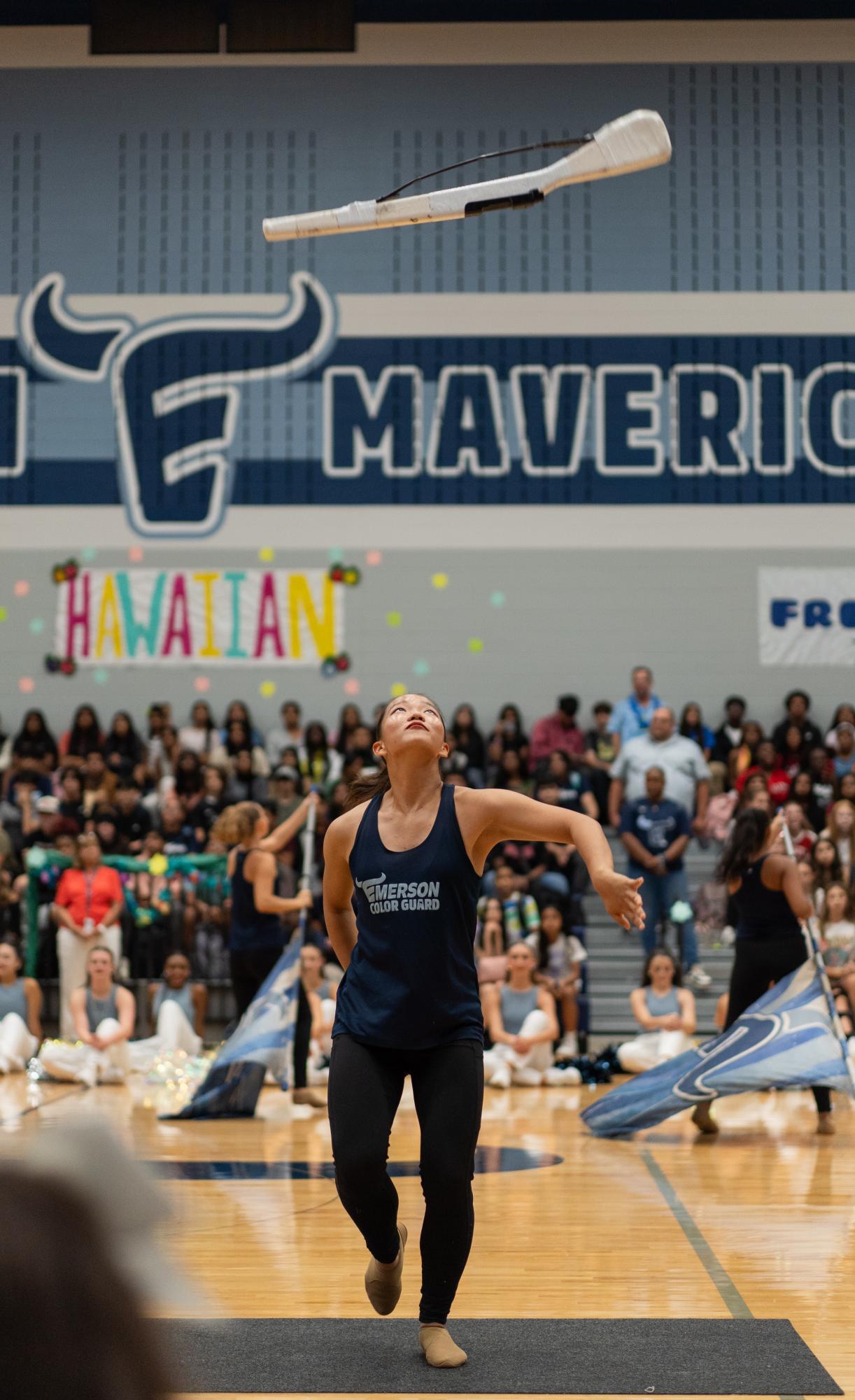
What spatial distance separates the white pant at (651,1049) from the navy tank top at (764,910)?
8.78 feet

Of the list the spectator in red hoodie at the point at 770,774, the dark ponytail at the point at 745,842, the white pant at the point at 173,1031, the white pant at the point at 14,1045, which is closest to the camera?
the dark ponytail at the point at 745,842

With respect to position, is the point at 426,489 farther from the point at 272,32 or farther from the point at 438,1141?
the point at 438,1141

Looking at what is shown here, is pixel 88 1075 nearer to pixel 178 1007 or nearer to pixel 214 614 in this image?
pixel 178 1007

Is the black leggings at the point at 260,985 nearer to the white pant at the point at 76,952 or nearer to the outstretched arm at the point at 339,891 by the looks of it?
the white pant at the point at 76,952

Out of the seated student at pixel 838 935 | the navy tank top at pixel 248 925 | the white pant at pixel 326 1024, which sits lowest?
the white pant at pixel 326 1024

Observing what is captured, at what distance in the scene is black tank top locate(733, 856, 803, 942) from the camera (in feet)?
29.7

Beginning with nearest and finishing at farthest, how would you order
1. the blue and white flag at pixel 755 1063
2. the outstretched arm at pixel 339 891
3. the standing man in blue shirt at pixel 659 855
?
the outstretched arm at pixel 339 891 < the blue and white flag at pixel 755 1063 < the standing man in blue shirt at pixel 659 855

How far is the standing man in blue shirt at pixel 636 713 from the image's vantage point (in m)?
16.7

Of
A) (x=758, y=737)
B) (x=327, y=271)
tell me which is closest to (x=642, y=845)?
(x=758, y=737)

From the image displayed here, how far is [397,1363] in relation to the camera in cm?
441

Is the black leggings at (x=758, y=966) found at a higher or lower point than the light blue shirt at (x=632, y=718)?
lower

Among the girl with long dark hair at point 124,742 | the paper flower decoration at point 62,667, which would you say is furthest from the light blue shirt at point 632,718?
the paper flower decoration at point 62,667

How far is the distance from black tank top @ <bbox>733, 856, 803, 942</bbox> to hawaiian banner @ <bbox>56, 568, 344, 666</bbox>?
10.4 m

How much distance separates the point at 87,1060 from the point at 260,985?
92.7 inches
